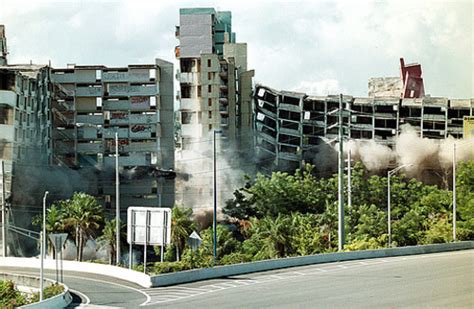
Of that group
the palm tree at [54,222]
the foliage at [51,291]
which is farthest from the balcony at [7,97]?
the foliage at [51,291]

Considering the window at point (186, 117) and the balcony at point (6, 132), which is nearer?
the balcony at point (6, 132)

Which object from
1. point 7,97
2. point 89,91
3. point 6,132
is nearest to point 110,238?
point 6,132

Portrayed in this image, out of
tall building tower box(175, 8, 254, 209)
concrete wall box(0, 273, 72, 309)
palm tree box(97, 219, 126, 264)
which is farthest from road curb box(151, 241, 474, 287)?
tall building tower box(175, 8, 254, 209)

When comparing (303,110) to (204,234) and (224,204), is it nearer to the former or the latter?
(224,204)

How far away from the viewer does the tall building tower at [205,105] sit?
78125 millimetres

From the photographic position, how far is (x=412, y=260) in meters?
46.4

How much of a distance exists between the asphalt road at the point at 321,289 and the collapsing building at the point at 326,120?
37571 millimetres

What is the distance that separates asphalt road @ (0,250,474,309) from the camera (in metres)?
30.8

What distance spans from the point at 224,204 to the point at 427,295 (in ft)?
157

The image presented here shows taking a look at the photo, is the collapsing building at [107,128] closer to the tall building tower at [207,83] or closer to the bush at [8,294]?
the tall building tower at [207,83]

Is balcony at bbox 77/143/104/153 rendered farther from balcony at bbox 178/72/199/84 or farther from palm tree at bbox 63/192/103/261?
palm tree at bbox 63/192/103/261

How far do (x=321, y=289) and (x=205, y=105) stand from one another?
4693cm

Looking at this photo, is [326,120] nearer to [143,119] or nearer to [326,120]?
[326,120]

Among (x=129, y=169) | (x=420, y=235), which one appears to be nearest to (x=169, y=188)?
(x=129, y=169)
